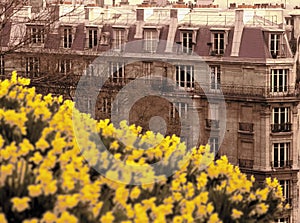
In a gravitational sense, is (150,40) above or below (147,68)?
above

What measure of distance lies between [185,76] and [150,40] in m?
2.96

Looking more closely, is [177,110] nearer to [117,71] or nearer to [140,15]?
[117,71]

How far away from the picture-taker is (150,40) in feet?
231

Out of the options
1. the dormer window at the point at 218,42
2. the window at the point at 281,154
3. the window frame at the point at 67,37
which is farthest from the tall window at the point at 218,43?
→ the window frame at the point at 67,37

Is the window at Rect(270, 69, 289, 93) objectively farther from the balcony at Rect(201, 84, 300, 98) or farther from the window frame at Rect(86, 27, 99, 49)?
the window frame at Rect(86, 27, 99, 49)

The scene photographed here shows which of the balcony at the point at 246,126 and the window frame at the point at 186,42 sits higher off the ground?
the window frame at the point at 186,42

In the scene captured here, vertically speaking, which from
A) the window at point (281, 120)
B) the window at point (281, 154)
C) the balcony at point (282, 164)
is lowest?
the balcony at point (282, 164)

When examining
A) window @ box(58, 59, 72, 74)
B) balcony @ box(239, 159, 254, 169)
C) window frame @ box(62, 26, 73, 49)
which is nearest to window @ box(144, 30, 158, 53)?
window frame @ box(62, 26, 73, 49)

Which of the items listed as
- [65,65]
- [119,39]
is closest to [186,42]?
[119,39]

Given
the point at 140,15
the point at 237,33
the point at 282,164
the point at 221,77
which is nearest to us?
the point at 282,164

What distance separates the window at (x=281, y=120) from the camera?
65.8 metres

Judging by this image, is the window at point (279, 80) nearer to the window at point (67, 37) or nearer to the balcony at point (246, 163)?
the balcony at point (246, 163)

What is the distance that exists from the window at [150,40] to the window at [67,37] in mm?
4854

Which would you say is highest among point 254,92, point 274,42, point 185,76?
point 274,42
